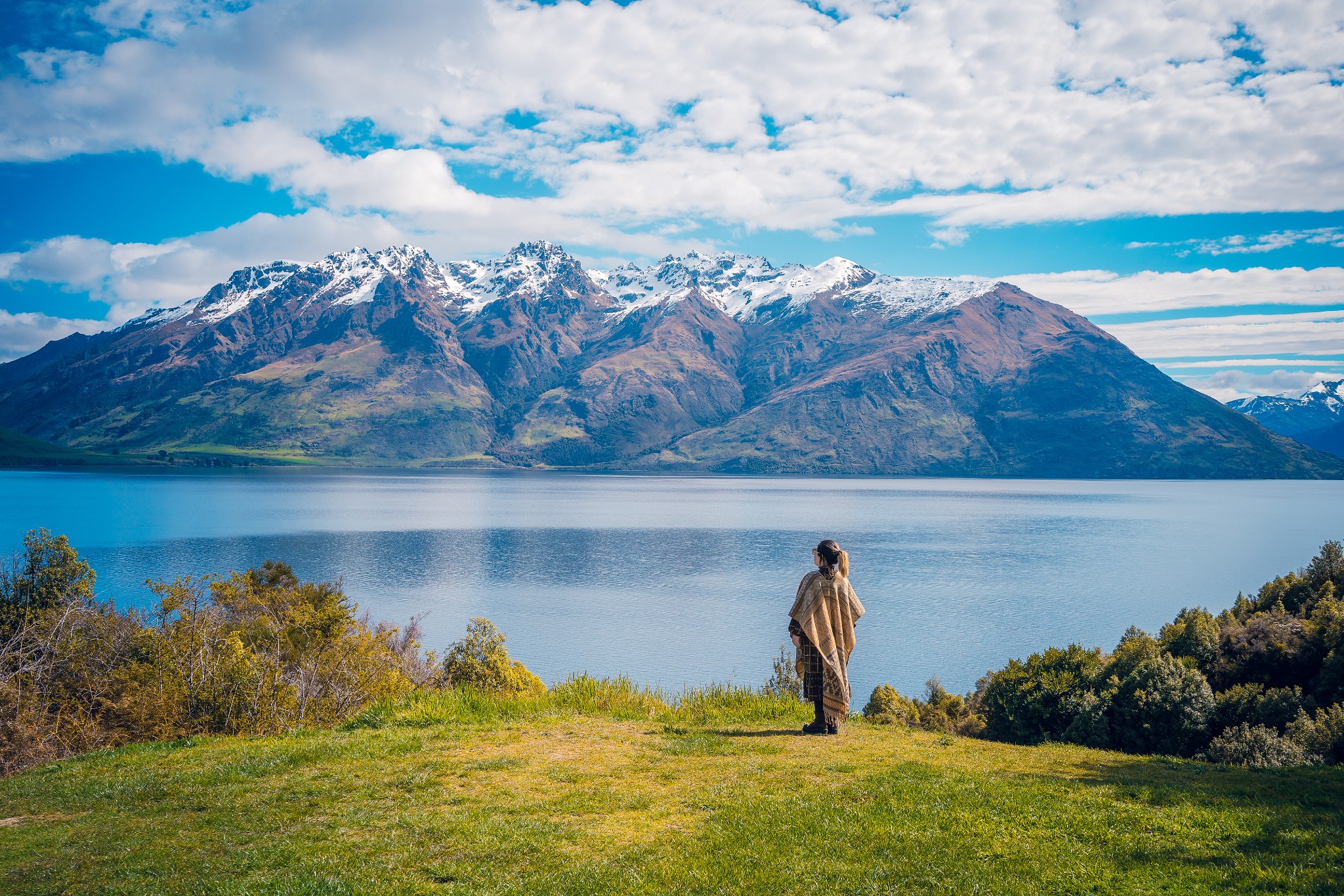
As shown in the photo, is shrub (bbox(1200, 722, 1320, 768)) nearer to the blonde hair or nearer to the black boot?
the black boot

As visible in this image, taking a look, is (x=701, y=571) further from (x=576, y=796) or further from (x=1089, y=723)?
(x=576, y=796)

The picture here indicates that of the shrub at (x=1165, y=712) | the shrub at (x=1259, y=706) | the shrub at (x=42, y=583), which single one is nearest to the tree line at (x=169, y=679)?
the shrub at (x=42, y=583)

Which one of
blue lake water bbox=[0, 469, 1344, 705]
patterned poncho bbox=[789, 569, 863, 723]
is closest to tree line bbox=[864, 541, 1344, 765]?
patterned poncho bbox=[789, 569, 863, 723]

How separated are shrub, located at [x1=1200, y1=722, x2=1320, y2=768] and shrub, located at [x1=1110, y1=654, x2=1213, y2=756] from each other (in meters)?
2.20

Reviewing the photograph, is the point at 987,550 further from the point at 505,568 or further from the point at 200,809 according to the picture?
the point at 200,809

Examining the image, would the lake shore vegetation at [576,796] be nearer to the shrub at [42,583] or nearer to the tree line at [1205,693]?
the tree line at [1205,693]


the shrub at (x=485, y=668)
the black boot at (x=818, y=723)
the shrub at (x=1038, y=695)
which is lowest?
the shrub at (x=1038, y=695)

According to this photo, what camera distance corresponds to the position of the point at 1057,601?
9662 centimetres

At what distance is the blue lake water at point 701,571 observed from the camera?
75.6m

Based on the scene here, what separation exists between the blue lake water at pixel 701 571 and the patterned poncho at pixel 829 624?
4722 cm

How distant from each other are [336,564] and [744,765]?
353 feet

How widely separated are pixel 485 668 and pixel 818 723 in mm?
15983

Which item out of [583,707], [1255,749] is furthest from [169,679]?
[1255,749]

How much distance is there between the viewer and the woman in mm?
16656
